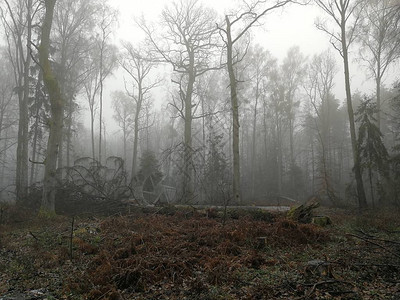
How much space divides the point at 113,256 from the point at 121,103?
33.5m

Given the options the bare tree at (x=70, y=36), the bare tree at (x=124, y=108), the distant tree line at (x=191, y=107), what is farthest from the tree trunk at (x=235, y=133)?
the bare tree at (x=124, y=108)

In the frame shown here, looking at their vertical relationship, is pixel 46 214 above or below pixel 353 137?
below

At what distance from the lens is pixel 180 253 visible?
5.93 meters

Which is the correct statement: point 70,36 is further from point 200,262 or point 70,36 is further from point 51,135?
point 200,262

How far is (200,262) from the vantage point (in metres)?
5.50

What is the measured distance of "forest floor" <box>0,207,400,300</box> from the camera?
14.4 feet

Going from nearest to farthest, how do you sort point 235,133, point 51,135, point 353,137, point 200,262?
point 200,262
point 51,135
point 235,133
point 353,137

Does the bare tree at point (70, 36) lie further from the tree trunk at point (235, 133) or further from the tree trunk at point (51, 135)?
the tree trunk at point (235, 133)

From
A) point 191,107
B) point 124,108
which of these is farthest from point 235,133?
point 124,108

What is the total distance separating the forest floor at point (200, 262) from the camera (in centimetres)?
438

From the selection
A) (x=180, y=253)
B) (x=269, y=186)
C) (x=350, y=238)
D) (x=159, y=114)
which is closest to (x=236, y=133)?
(x=350, y=238)

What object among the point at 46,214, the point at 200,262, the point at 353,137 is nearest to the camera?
the point at 200,262

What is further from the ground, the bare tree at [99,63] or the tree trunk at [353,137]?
the bare tree at [99,63]

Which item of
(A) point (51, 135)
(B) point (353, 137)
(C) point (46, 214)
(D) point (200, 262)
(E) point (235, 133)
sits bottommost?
(D) point (200, 262)
